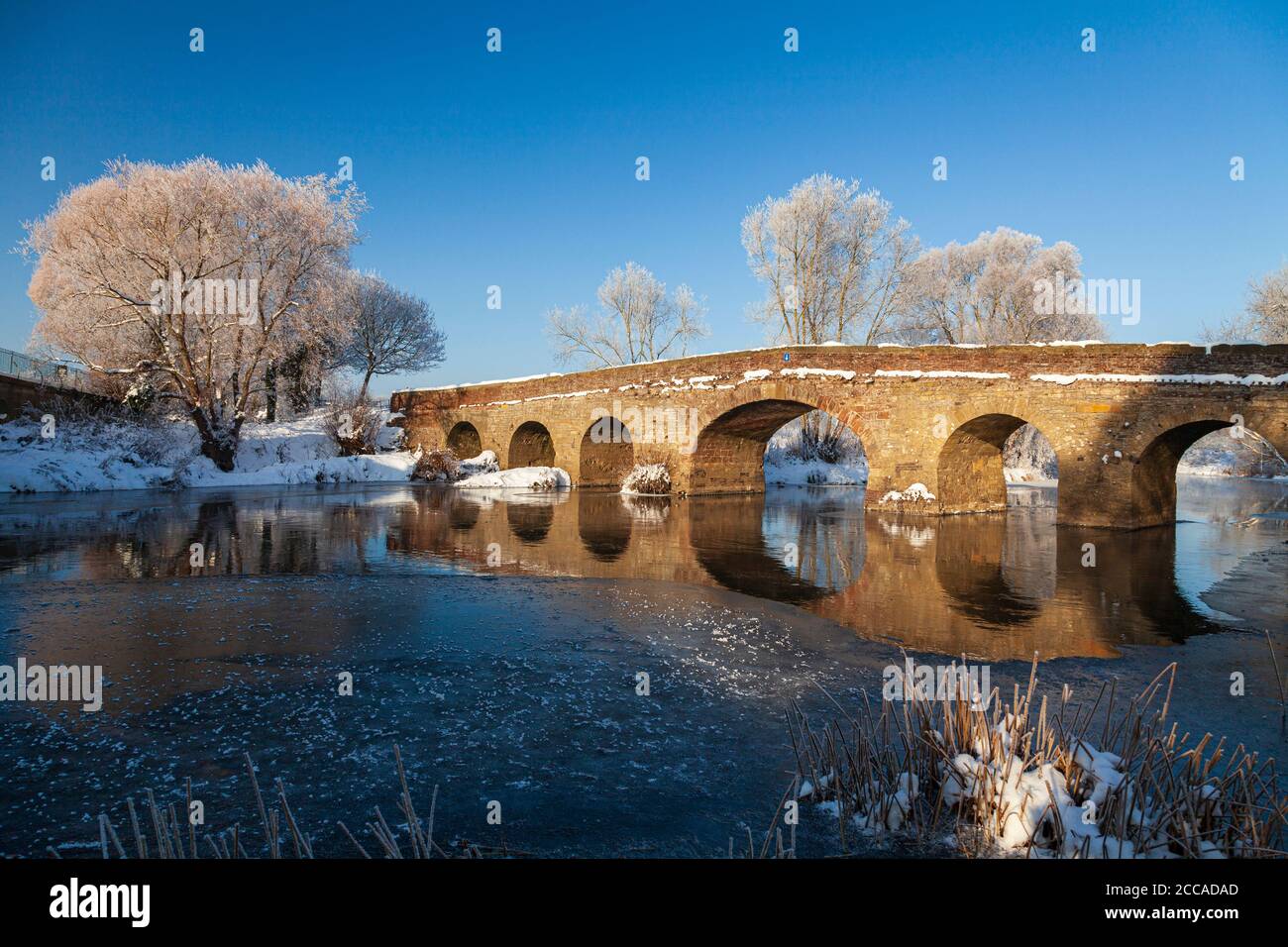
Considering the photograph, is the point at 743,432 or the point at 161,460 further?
the point at 161,460

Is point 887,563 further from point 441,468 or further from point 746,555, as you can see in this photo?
point 441,468

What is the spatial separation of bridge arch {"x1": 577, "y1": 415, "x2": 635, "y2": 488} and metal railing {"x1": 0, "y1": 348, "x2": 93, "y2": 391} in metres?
19.0

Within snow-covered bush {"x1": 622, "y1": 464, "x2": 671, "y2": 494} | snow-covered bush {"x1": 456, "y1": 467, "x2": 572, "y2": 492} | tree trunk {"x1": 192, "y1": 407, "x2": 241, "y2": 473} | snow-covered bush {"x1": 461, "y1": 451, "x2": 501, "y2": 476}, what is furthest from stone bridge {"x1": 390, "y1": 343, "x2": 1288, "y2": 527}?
tree trunk {"x1": 192, "y1": 407, "x2": 241, "y2": 473}

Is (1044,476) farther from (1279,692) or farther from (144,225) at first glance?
(144,225)

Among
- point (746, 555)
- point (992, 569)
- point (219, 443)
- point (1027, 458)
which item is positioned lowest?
point (992, 569)

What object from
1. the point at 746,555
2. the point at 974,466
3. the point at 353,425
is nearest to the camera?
the point at 746,555

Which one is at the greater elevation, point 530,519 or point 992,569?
point 530,519

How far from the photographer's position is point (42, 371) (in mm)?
27047

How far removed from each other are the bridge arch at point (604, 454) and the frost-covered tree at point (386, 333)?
66.6 feet

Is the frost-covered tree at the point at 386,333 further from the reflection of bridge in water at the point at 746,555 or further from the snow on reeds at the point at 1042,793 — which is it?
the snow on reeds at the point at 1042,793

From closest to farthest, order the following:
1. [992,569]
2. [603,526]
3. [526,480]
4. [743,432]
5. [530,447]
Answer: [992,569] → [603,526] → [743,432] → [526,480] → [530,447]

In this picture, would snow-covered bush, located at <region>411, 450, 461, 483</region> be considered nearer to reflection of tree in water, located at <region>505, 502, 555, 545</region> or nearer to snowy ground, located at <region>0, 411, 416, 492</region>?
snowy ground, located at <region>0, 411, 416, 492</region>

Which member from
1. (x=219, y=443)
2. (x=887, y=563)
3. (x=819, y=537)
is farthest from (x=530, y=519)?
(x=219, y=443)

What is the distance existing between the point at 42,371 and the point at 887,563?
3099cm
